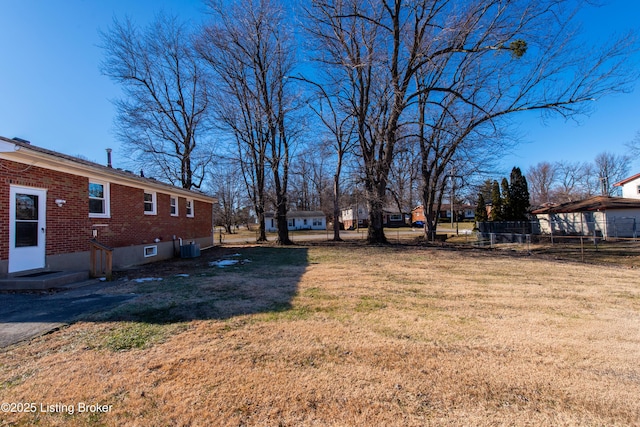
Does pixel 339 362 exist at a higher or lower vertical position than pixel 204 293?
lower

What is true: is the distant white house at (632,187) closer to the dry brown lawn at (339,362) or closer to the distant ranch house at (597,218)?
the distant ranch house at (597,218)

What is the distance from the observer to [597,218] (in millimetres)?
22359

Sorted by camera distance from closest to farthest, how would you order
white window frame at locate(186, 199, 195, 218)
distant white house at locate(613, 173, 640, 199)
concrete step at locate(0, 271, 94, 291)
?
concrete step at locate(0, 271, 94, 291)
white window frame at locate(186, 199, 195, 218)
distant white house at locate(613, 173, 640, 199)

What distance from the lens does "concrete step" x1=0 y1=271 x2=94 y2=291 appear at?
5766 millimetres

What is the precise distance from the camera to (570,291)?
618 cm

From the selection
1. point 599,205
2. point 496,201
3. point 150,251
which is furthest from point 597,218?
point 150,251

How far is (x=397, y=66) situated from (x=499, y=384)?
16.7 meters

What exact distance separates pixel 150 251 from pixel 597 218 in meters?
29.7

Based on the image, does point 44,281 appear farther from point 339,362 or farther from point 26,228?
point 339,362

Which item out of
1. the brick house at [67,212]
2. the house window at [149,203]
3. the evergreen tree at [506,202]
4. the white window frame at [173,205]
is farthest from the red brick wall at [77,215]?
the evergreen tree at [506,202]

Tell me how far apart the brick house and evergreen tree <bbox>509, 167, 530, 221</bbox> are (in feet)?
98.9

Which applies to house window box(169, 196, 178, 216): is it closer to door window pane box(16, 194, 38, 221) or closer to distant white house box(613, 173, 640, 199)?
door window pane box(16, 194, 38, 221)

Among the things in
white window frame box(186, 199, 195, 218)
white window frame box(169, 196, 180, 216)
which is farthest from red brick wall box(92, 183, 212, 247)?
white window frame box(186, 199, 195, 218)

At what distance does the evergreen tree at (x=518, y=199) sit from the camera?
93.9ft
